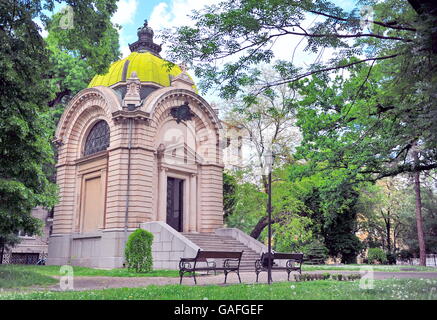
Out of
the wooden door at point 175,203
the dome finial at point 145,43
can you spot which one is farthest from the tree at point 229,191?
the dome finial at point 145,43

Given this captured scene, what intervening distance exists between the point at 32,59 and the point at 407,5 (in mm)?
11033

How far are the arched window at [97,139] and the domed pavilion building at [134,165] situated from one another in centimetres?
6

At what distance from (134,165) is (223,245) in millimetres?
6714

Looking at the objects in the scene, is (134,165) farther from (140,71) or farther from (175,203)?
(140,71)

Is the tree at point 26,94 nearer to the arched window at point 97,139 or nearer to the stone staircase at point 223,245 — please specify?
the stone staircase at point 223,245

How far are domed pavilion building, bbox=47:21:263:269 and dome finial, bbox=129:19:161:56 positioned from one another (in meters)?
0.64

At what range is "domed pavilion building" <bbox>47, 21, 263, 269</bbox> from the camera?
22.7m

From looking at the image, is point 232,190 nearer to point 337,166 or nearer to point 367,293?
point 337,166

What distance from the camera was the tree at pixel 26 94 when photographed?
12.2 meters

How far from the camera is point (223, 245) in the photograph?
23156 mm

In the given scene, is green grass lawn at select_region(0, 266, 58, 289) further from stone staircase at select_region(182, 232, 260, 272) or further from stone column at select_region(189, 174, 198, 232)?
stone column at select_region(189, 174, 198, 232)

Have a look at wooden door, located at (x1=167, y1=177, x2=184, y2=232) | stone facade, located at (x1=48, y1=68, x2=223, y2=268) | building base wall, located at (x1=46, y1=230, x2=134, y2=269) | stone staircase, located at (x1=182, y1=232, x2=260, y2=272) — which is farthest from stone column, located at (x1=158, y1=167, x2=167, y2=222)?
building base wall, located at (x1=46, y1=230, x2=134, y2=269)

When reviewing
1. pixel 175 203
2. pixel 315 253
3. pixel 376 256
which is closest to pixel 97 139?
pixel 175 203
